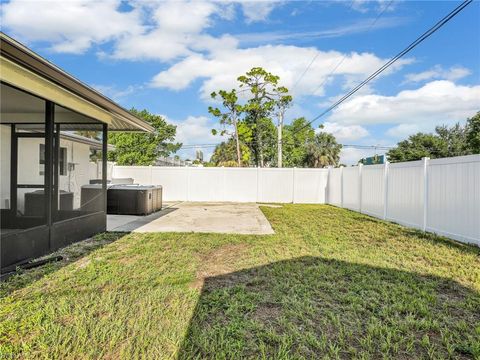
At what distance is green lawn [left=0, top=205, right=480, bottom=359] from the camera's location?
2.53 meters

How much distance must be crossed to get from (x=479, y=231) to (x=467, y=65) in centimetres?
938

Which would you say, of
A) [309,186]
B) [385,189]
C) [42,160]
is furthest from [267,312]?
[309,186]

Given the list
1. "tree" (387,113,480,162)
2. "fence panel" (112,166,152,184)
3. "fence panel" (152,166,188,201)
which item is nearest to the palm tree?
"tree" (387,113,480,162)

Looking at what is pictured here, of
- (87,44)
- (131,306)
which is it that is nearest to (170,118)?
(87,44)

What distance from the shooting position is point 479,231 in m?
5.82

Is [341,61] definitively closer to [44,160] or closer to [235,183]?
[235,183]

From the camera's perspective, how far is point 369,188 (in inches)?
428

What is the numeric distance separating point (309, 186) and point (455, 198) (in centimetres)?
999

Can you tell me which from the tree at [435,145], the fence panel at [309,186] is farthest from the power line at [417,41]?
A: the tree at [435,145]

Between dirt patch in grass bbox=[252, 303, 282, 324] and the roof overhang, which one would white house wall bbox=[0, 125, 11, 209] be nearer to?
the roof overhang

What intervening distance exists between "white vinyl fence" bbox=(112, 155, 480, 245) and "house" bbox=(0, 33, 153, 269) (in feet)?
21.3

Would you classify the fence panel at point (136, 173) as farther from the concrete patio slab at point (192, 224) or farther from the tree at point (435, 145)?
the tree at point (435, 145)

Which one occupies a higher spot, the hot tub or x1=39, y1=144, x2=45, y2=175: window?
x1=39, y1=144, x2=45, y2=175: window

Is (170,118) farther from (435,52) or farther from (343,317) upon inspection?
(343,317)
